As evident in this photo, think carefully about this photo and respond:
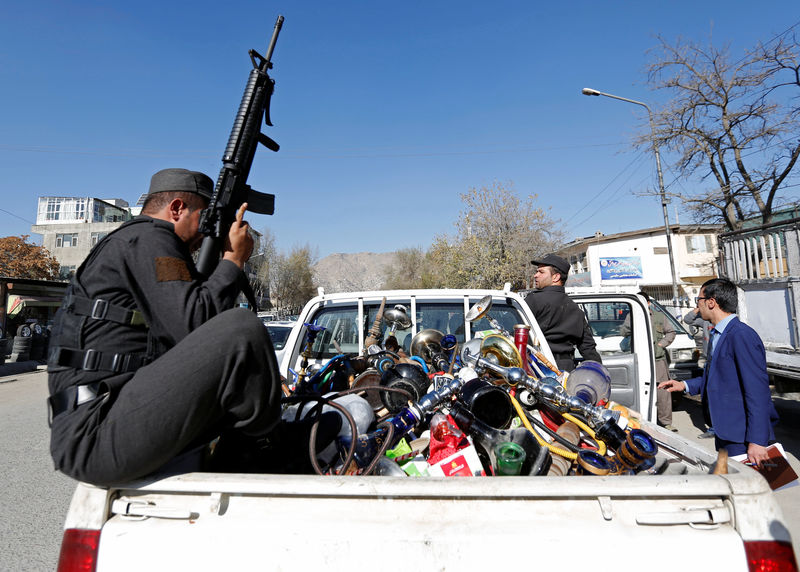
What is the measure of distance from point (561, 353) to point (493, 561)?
3.44 meters

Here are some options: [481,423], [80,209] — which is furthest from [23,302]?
[80,209]

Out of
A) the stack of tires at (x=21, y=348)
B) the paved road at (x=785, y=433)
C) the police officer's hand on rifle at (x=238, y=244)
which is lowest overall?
the paved road at (x=785, y=433)

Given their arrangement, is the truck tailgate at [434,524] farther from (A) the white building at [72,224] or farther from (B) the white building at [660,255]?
(A) the white building at [72,224]

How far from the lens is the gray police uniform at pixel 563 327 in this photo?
4367mm

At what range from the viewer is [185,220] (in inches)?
80.9

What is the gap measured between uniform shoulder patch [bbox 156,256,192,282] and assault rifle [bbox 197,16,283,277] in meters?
0.45

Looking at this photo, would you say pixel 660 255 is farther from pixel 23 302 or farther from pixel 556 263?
pixel 23 302

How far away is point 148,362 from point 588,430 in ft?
6.10

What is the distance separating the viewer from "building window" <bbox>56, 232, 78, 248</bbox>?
56444 millimetres

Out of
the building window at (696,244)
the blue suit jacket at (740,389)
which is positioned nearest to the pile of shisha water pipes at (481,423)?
the blue suit jacket at (740,389)

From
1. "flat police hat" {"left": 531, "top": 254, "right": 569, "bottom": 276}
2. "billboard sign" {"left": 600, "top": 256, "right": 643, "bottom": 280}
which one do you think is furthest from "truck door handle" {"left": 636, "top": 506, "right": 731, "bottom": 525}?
"billboard sign" {"left": 600, "top": 256, "right": 643, "bottom": 280}

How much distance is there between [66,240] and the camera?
56812mm

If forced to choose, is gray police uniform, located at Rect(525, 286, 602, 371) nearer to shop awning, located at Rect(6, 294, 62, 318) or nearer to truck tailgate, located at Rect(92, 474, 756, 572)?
truck tailgate, located at Rect(92, 474, 756, 572)

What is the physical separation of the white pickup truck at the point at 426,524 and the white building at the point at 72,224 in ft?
185
